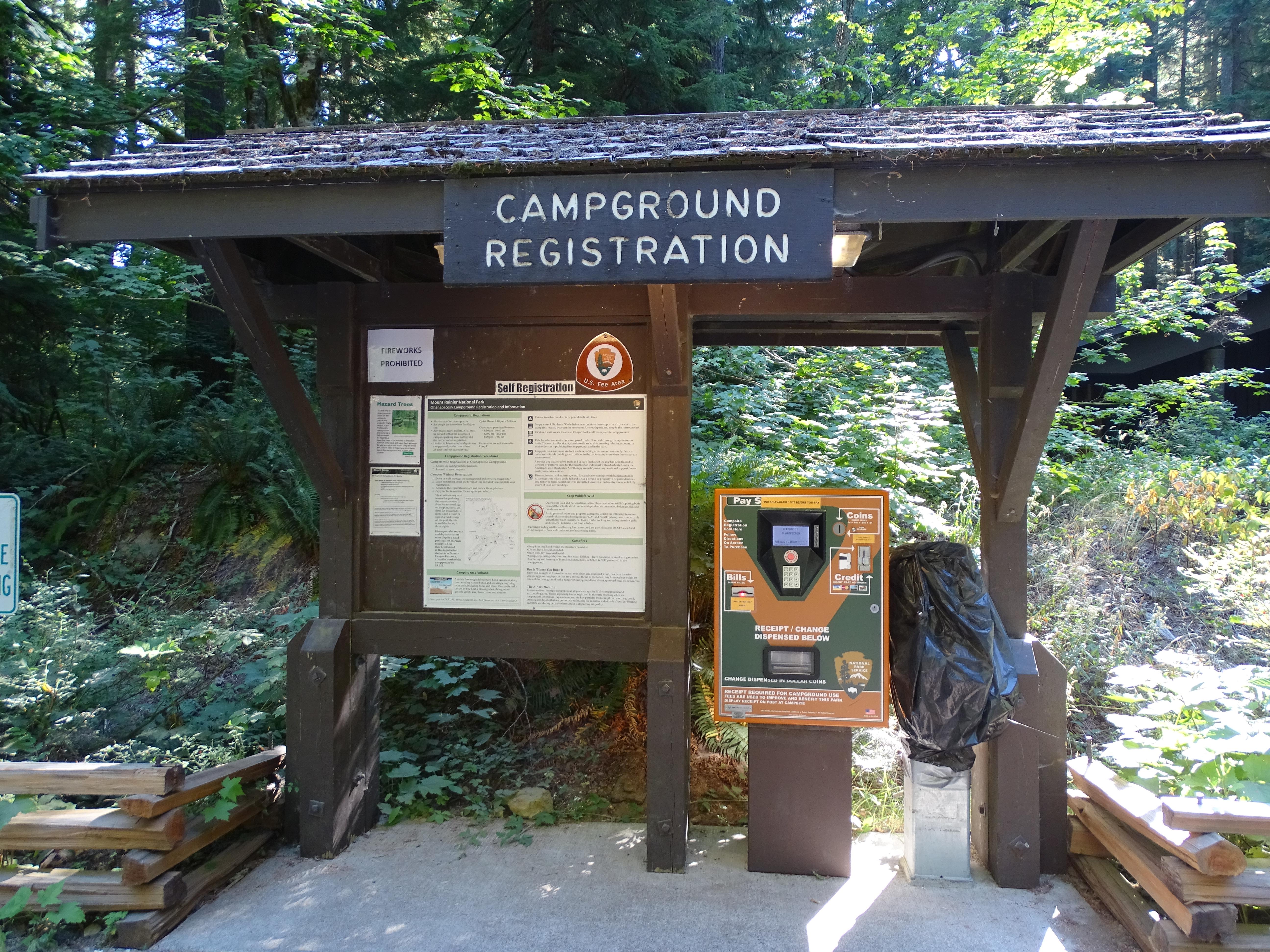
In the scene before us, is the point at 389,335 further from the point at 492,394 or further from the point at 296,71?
the point at 296,71

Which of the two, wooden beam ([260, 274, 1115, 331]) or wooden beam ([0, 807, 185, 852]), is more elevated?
wooden beam ([260, 274, 1115, 331])

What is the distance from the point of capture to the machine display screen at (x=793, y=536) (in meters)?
3.54

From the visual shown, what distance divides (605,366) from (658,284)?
1097 millimetres

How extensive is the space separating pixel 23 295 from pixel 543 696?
686 cm

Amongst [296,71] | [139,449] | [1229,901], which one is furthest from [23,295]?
[1229,901]

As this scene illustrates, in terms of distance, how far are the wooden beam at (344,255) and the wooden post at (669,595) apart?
4.79 ft

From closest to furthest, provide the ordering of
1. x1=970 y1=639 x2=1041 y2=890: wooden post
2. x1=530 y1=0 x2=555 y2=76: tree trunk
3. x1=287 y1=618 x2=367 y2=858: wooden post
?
1. x1=970 y1=639 x2=1041 y2=890: wooden post
2. x1=287 y1=618 x2=367 y2=858: wooden post
3. x1=530 y1=0 x2=555 y2=76: tree trunk

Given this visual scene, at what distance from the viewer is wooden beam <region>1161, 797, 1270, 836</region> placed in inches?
107

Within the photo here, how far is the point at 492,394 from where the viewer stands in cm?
384

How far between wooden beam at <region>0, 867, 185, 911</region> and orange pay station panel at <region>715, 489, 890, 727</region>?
7.89 ft

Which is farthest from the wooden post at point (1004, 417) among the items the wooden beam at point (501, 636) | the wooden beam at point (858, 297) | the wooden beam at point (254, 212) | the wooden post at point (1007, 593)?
the wooden beam at point (254, 212)

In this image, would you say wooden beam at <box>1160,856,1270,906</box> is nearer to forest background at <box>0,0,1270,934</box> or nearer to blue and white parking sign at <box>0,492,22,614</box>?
forest background at <box>0,0,1270,934</box>

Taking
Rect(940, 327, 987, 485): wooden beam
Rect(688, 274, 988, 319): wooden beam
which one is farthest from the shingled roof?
Rect(940, 327, 987, 485): wooden beam

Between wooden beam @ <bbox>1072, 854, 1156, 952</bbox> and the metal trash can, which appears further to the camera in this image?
the metal trash can
